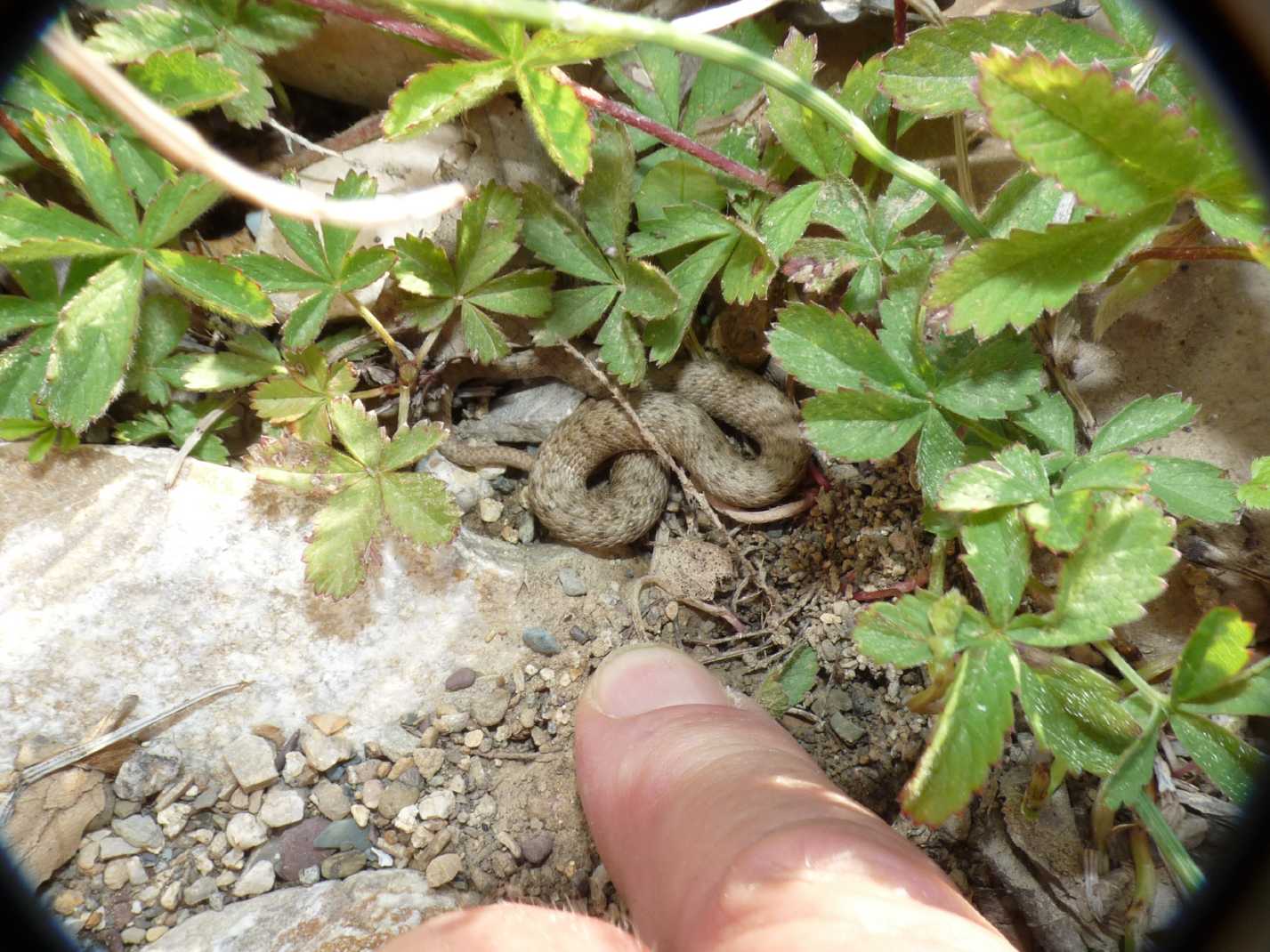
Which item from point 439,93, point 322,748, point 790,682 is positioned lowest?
point 322,748

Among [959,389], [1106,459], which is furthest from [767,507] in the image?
[1106,459]

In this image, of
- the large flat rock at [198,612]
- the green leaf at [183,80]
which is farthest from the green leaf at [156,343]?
the green leaf at [183,80]

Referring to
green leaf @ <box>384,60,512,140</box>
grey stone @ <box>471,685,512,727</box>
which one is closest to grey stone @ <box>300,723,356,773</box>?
grey stone @ <box>471,685,512,727</box>

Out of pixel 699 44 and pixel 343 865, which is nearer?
pixel 699 44

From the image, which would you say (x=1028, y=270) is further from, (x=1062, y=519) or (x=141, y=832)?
(x=141, y=832)

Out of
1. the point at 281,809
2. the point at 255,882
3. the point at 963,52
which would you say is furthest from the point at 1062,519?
the point at 255,882

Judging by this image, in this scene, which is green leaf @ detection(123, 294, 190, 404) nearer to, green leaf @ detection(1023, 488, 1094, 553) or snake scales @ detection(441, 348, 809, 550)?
snake scales @ detection(441, 348, 809, 550)

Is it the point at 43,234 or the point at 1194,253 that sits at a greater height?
the point at 1194,253
